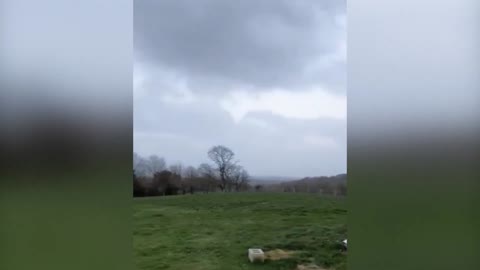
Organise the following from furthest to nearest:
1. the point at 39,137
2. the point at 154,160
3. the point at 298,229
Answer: the point at 298,229 < the point at 154,160 < the point at 39,137

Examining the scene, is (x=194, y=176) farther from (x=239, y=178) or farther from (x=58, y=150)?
(x=58, y=150)

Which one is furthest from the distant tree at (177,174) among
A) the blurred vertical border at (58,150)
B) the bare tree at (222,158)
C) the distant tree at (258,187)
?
the blurred vertical border at (58,150)

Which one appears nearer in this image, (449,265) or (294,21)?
(449,265)

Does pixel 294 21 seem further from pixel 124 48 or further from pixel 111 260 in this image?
pixel 111 260

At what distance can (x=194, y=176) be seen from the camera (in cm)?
135

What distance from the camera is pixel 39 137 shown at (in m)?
0.90

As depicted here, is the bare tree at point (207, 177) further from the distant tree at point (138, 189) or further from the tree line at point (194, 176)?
the distant tree at point (138, 189)

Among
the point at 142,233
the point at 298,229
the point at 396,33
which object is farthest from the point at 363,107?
the point at 142,233

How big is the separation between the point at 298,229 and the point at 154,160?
548mm

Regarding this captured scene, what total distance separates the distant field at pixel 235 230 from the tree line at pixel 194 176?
0.10 ft

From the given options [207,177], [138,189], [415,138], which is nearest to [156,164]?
[138,189]

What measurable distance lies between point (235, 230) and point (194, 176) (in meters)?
0.24

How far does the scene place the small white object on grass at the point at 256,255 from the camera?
1.33m

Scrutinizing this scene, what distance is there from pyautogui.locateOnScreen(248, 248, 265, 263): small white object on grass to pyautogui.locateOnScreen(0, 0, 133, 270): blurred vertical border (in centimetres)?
50
